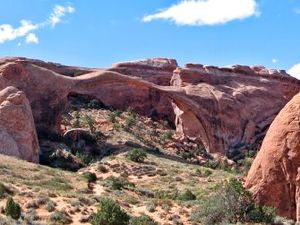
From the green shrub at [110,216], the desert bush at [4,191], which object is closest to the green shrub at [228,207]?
the green shrub at [110,216]

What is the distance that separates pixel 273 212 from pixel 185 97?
40.0 metres

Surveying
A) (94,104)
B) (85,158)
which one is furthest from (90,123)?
(94,104)

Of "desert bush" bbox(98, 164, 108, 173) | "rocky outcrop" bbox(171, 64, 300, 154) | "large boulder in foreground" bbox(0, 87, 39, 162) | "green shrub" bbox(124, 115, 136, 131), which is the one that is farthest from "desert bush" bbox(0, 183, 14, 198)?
"rocky outcrop" bbox(171, 64, 300, 154)

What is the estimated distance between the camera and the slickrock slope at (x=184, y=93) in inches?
1895

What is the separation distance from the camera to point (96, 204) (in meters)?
23.8

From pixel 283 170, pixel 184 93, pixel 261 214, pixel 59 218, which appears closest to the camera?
pixel 261 214

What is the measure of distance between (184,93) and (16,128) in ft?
80.9

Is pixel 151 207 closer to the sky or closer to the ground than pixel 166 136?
closer to the ground

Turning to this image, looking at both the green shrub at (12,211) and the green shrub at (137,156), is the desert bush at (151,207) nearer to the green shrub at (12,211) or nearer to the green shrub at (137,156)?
the green shrub at (12,211)

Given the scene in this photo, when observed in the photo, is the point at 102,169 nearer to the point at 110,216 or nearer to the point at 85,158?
the point at 85,158

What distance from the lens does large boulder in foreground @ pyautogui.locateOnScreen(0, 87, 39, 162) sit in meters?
36.7

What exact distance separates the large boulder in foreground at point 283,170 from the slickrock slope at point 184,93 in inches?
1203

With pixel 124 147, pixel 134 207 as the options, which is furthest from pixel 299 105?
pixel 124 147

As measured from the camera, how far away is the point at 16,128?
3784cm
